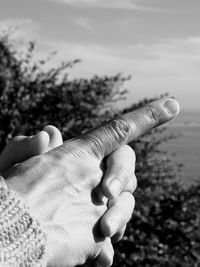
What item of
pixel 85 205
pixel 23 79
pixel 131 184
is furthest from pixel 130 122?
pixel 23 79

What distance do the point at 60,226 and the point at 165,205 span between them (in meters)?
8.25

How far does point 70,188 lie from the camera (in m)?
2.57

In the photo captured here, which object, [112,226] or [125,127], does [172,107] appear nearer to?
[125,127]

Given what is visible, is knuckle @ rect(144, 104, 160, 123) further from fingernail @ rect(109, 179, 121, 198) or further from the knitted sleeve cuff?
the knitted sleeve cuff

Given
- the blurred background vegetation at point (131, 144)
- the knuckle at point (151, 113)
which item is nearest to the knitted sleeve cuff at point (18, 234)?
the knuckle at point (151, 113)

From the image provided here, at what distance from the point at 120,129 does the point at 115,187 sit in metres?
0.31

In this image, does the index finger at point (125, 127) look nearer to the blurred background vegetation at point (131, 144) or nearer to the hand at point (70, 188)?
the hand at point (70, 188)

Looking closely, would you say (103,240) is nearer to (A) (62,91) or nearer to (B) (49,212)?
(B) (49,212)

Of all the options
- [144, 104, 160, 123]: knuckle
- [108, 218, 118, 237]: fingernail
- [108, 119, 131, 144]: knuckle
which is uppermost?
[144, 104, 160, 123]: knuckle

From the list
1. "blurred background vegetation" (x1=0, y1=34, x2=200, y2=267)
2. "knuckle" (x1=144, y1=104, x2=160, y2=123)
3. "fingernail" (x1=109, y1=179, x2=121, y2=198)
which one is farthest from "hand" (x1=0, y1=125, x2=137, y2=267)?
"blurred background vegetation" (x1=0, y1=34, x2=200, y2=267)

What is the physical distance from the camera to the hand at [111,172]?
106 inches

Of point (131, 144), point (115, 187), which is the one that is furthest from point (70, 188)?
point (131, 144)

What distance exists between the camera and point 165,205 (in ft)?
34.4

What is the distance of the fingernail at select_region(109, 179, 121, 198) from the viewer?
267 cm
